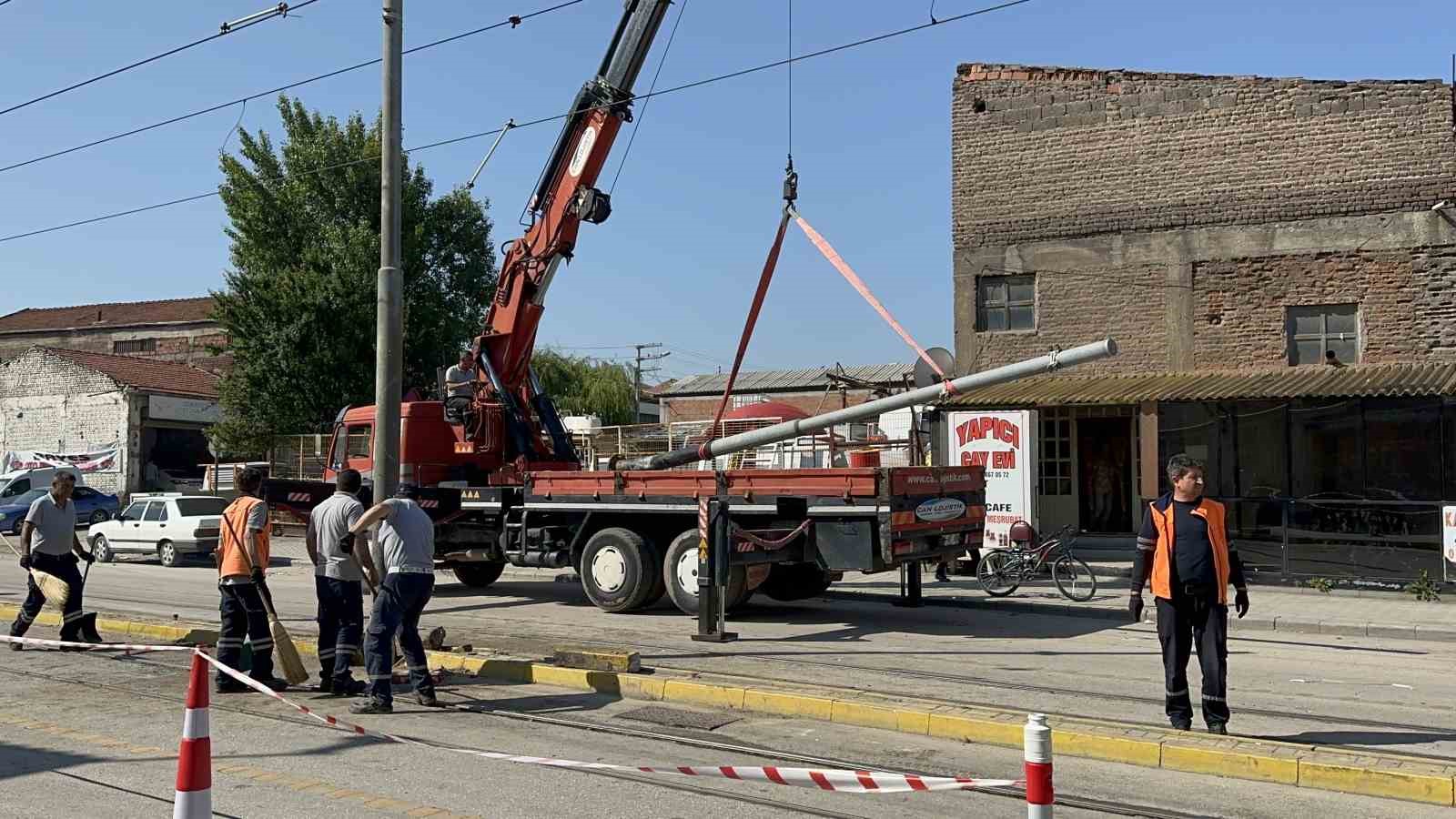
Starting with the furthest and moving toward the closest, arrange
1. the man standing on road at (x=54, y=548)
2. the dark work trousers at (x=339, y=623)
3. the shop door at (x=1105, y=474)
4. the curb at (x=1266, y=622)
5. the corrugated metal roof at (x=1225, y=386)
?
the shop door at (x=1105, y=474) < the corrugated metal roof at (x=1225, y=386) < the curb at (x=1266, y=622) < the man standing on road at (x=54, y=548) < the dark work trousers at (x=339, y=623)

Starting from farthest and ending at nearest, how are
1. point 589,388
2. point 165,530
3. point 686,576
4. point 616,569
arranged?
point 589,388 < point 165,530 < point 616,569 < point 686,576

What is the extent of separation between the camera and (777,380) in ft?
197

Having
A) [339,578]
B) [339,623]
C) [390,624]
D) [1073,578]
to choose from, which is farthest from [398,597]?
[1073,578]

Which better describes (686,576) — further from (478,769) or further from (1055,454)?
(1055,454)

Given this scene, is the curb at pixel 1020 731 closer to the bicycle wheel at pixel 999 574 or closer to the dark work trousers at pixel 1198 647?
the dark work trousers at pixel 1198 647

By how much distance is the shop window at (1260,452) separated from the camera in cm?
2105

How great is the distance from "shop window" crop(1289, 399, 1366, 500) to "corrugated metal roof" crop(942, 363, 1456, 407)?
1.16m

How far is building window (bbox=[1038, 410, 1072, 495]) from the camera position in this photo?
22.6 meters

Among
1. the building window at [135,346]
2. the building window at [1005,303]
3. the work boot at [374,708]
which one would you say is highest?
the building window at [135,346]

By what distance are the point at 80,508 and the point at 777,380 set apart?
110 feet

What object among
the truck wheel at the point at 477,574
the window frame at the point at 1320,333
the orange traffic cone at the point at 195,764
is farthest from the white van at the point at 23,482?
the orange traffic cone at the point at 195,764

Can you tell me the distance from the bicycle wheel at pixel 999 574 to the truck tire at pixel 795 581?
210 cm

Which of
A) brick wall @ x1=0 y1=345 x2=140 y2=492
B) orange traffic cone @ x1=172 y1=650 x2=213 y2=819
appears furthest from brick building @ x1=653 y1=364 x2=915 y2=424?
orange traffic cone @ x1=172 y1=650 x2=213 y2=819

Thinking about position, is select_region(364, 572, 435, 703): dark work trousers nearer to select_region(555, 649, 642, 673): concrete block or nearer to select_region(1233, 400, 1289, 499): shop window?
select_region(555, 649, 642, 673): concrete block
